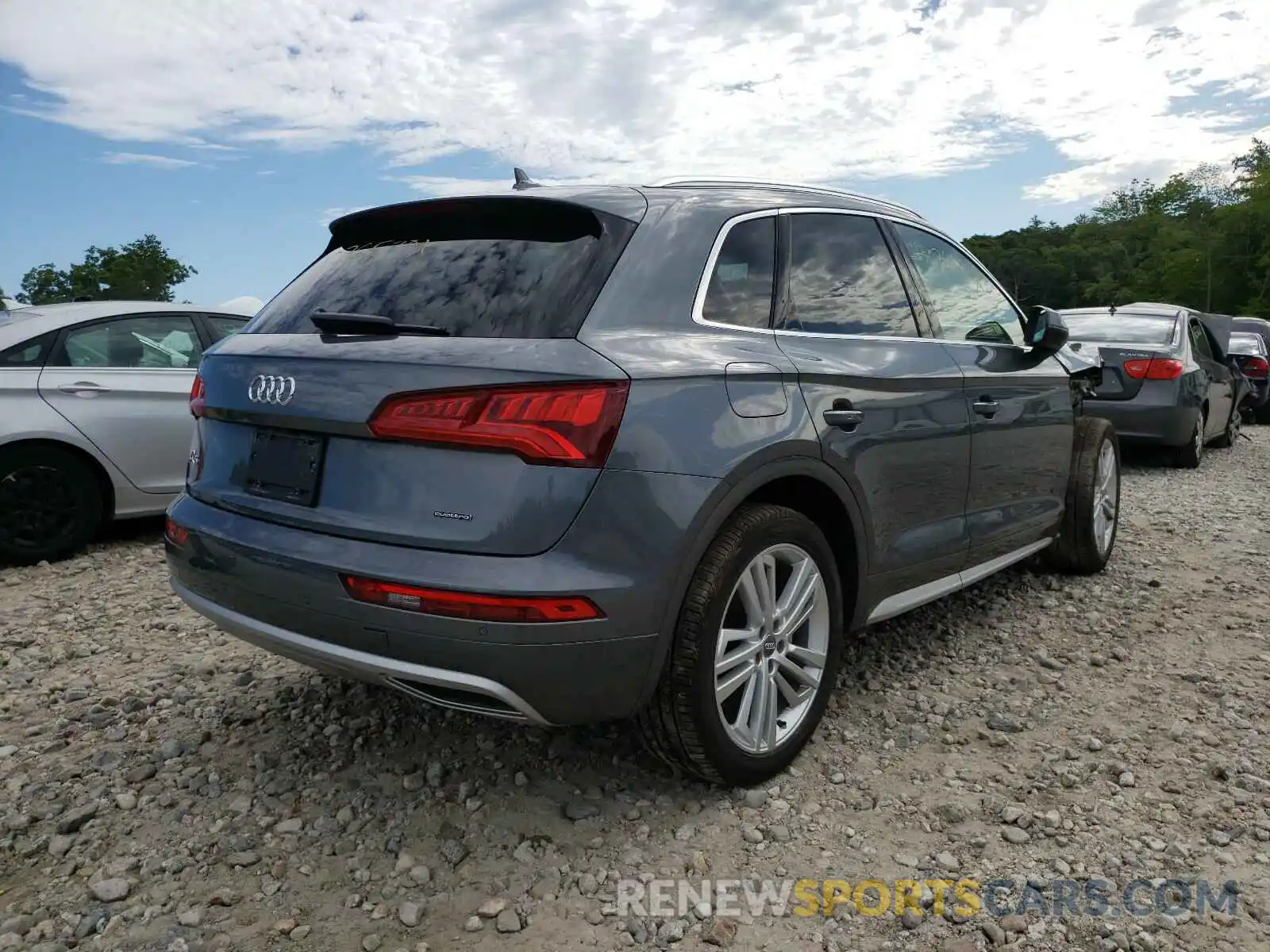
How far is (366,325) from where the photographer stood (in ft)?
8.46

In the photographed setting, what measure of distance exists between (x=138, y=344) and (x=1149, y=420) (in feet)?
Answer: 26.4

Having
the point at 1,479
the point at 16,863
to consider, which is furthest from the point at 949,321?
the point at 1,479

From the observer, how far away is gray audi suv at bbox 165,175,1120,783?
2.29 m

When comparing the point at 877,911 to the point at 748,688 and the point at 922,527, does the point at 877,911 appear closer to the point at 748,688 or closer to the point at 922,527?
the point at 748,688

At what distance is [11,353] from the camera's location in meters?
5.45

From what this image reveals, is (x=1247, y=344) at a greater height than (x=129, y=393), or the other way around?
(x=1247, y=344)

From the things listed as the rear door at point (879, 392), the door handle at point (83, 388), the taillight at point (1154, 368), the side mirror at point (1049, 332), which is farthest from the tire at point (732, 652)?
the taillight at point (1154, 368)

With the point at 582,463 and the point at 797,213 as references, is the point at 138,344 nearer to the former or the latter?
the point at 797,213

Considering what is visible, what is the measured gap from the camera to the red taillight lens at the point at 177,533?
2820 millimetres

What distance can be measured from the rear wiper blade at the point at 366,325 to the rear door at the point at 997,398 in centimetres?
198

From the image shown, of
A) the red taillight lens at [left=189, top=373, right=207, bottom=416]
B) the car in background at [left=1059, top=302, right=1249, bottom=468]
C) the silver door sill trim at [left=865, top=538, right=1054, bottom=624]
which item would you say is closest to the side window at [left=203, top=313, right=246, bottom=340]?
the red taillight lens at [left=189, top=373, right=207, bottom=416]

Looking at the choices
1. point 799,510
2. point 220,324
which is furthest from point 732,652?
point 220,324

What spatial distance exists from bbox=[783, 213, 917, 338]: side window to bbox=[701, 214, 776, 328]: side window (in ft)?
0.33

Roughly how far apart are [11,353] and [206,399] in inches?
134
